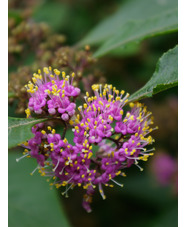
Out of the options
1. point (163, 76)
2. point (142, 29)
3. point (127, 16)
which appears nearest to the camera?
point (163, 76)

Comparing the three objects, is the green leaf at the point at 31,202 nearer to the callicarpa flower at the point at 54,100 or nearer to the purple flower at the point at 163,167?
the callicarpa flower at the point at 54,100

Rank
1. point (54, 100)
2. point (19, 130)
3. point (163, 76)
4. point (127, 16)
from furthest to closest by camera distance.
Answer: point (127, 16) → point (163, 76) → point (54, 100) → point (19, 130)

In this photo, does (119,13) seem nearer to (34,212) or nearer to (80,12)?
(80,12)

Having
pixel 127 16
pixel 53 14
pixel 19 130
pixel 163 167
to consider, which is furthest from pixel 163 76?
pixel 53 14

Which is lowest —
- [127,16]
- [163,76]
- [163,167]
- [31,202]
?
[163,167]

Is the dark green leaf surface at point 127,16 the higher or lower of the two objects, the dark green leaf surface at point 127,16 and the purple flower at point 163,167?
the higher

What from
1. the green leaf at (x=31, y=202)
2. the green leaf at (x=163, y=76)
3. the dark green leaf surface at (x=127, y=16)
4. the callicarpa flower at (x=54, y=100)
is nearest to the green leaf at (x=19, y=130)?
the callicarpa flower at (x=54, y=100)

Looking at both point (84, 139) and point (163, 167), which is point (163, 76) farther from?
point (163, 167)
